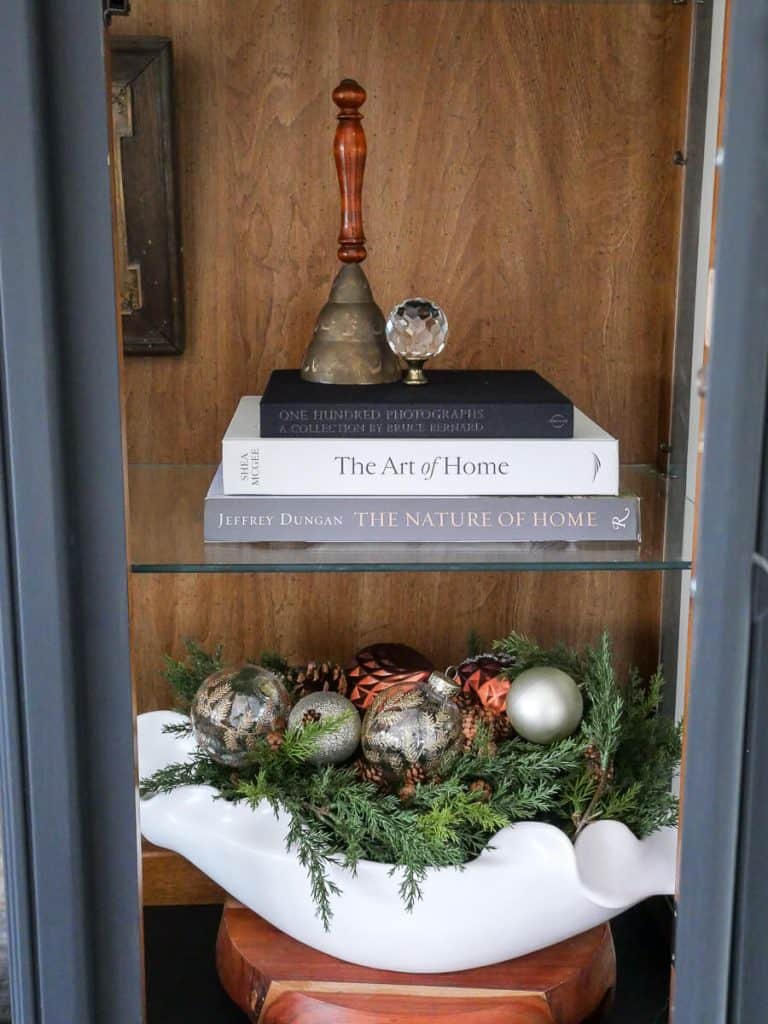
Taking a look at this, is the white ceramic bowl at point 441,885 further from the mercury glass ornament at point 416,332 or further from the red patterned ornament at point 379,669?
the mercury glass ornament at point 416,332

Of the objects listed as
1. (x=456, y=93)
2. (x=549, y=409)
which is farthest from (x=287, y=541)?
(x=456, y=93)

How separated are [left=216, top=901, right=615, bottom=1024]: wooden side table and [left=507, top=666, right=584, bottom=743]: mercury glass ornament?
15cm

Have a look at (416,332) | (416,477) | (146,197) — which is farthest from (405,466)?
(146,197)

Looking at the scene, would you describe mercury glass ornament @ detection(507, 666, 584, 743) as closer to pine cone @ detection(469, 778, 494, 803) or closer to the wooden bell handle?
pine cone @ detection(469, 778, 494, 803)

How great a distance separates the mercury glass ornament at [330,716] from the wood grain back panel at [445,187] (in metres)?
0.24

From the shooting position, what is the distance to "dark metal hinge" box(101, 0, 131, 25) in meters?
0.61

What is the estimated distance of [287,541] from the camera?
73 centimetres

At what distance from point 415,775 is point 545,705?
0.34 ft

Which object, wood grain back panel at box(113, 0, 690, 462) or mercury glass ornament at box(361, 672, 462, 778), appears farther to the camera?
wood grain back panel at box(113, 0, 690, 462)

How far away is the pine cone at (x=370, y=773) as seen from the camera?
0.78 meters

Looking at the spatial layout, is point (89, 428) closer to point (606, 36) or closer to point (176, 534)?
point (176, 534)

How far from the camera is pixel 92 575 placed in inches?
25.8

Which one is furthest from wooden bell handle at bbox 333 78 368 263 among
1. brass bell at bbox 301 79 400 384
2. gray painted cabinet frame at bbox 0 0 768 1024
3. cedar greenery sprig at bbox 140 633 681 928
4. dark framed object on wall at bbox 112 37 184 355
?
cedar greenery sprig at bbox 140 633 681 928

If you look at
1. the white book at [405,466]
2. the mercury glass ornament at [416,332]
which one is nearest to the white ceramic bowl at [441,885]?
the white book at [405,466]
